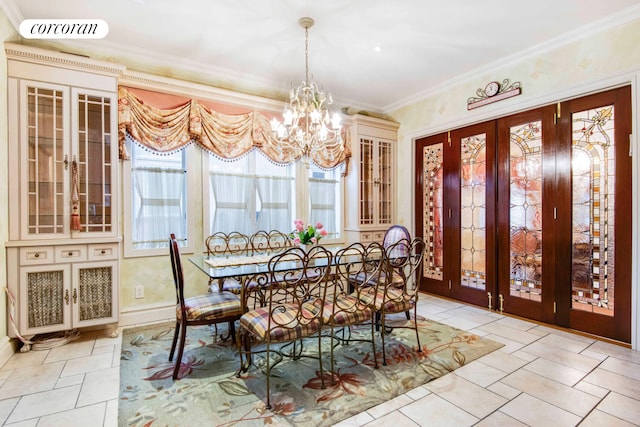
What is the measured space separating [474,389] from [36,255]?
3.57 m

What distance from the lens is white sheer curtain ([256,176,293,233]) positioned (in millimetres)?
4051

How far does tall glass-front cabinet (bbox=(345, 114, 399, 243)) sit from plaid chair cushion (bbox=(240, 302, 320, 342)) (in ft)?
8.40

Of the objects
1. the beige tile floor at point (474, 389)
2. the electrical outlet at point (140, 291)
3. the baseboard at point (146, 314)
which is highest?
the electrical outlet at point (140, 291)

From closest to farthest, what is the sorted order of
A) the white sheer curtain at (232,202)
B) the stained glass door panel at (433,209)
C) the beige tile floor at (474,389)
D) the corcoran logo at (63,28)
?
the beige tile floor at (474,389) < the corcoran logo at (63,28) < the white sheer curtain at (232,202) < the stained glass door panel at (433,209)

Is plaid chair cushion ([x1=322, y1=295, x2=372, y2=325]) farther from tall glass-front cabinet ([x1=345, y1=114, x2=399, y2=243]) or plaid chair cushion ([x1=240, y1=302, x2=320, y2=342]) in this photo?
tall glass-front cabinet ([x1=345, y1=114, x2=399, y2=243])

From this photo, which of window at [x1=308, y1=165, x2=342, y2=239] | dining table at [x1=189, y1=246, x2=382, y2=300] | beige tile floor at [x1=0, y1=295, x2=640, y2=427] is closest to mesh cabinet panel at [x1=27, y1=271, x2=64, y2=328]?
beige tile floor at [x1=0, y1=295, x2=640, y2=427]

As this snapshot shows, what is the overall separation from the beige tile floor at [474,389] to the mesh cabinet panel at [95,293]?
0.26 m

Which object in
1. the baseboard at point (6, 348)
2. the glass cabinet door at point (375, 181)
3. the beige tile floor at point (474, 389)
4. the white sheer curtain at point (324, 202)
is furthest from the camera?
the glass cabinet door at point (375, 181)

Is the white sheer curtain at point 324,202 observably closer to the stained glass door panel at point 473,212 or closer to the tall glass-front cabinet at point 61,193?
the stained glass door panel at point 473,212

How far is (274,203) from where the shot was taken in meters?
4.14

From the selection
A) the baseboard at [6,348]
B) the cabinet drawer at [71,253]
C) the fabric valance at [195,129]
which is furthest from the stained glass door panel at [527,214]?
the baseboard at [6,348]

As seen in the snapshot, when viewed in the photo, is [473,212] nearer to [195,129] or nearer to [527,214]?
[527,214]

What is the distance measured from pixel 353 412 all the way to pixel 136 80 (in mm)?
3551

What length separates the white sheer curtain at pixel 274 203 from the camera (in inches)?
159
